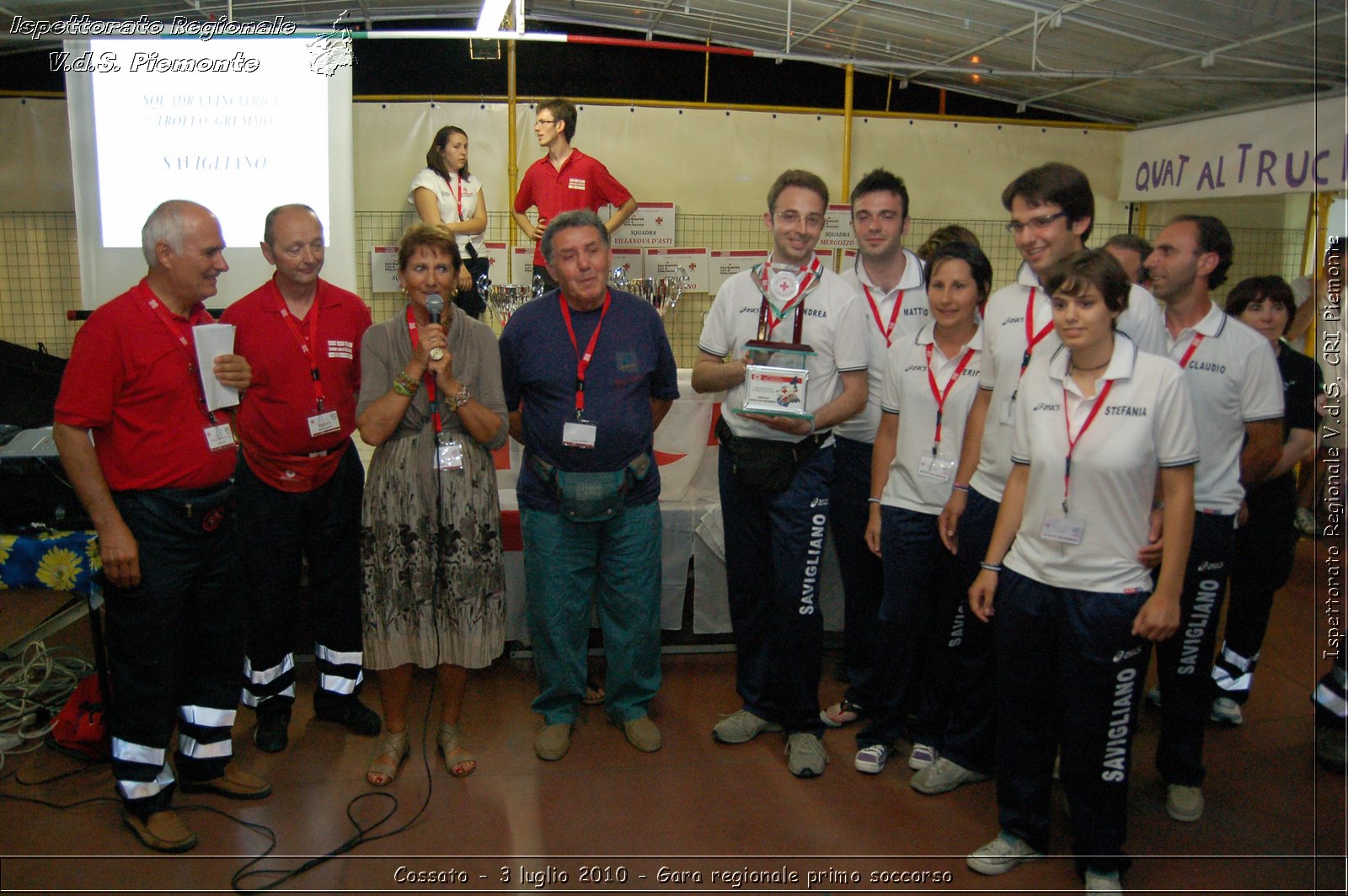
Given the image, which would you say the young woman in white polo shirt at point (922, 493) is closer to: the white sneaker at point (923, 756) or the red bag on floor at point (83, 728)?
the white sneaker at point (923, 756)

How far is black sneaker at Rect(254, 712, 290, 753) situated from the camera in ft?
9.63

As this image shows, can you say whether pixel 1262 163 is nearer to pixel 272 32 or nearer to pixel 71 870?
pixel 272 32

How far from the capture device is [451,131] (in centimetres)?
518

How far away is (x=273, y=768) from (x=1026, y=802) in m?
2.26

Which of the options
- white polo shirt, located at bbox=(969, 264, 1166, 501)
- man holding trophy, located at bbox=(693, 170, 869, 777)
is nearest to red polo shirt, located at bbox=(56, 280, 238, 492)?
man holding trophy, located at bbox=(693, 170, 869, 777)

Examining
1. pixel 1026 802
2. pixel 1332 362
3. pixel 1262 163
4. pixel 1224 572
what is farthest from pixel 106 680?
pixel 1262 163

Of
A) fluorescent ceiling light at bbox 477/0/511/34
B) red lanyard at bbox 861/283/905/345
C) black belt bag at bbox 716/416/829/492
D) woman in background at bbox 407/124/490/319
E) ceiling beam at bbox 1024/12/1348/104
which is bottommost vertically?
black belt bag at bbox 716/416/829/492

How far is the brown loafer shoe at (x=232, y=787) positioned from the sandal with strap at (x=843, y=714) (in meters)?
1.83

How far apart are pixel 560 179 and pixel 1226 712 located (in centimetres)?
413

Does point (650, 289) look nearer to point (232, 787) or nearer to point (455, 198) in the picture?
point (455, 198)

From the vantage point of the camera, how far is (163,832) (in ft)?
7.97

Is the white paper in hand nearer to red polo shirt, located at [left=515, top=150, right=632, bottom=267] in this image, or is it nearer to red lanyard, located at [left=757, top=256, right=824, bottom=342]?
red lanyard, located at [left=757, top=256, right=824, bottom=342]

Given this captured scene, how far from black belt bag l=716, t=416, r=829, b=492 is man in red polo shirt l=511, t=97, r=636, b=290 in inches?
102

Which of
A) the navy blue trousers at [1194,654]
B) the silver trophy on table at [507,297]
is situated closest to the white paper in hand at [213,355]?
the silver trophy on table at [507,297]
